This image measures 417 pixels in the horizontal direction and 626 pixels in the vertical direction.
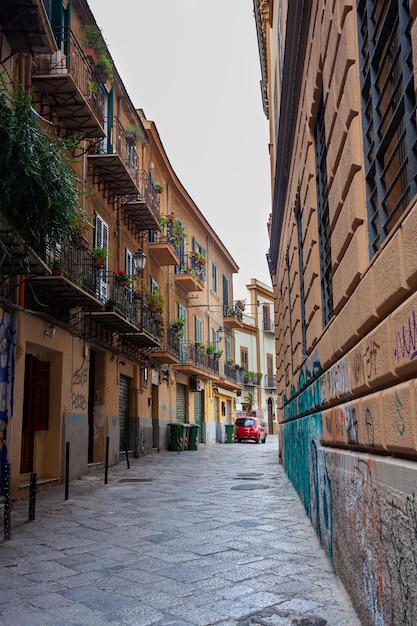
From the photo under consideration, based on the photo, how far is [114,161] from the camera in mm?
15367

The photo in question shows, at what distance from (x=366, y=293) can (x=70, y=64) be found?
1190 centimetres

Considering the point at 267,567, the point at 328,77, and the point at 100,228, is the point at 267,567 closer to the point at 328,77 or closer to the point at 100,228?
the point at 328,77

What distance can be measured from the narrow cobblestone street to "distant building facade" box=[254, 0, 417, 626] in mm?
376

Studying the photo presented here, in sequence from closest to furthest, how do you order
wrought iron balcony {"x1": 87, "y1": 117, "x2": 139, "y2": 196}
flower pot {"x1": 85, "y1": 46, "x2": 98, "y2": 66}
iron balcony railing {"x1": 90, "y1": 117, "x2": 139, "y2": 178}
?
1. flower pot {"x1": 85, "y1": 46, "x2": 98, "y2": 66}
2. wrought iron balcony {"x1": 87, "y1": 117, "x2": 139, "y2": 196}
3. iron balcony railing {"x1": 90, "y1": 117, "x2": 139, "y2": 178}

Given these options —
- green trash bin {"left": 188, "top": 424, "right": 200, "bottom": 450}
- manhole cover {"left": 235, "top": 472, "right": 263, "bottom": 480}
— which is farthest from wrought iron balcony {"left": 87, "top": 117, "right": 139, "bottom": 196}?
green trash bin {"left": 188, "top": 424, "right": 200, "bottom": 450}

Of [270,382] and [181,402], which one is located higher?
[270,382]

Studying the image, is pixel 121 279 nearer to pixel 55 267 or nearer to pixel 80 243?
pixel 80 243

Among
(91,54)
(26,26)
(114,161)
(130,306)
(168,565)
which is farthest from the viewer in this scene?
(130,306)

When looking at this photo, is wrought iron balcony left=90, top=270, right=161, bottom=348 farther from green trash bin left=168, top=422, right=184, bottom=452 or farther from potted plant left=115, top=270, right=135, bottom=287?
green trash bin left=168, top=422, right=184, bottom=452

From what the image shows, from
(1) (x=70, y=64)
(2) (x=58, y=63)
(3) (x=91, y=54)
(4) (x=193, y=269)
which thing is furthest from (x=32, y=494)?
(4) (x=193, y=269)

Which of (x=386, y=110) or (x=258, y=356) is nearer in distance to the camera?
(x=386, y=110)

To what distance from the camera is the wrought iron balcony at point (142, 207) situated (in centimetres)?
1817

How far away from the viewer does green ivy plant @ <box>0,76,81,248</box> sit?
731cm

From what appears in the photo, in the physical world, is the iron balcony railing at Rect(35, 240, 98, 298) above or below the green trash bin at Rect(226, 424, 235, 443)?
above
